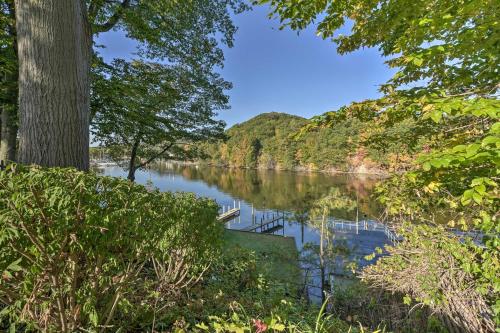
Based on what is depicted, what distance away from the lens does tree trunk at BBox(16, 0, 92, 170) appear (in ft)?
8.45

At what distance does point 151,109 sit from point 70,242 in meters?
8.54

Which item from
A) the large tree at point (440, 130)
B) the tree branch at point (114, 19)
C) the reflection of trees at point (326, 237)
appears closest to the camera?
the large tree at point (440, 130)

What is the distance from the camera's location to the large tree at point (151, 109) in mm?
8148

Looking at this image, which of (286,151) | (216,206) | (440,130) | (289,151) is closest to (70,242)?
(216,206)

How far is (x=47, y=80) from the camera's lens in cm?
262

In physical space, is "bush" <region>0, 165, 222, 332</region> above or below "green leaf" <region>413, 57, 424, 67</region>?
below

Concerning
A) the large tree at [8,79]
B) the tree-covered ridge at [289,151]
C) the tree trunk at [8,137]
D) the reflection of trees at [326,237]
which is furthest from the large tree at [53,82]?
the tree-covered ridge at [289,151]

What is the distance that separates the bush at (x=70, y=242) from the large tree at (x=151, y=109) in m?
6.35

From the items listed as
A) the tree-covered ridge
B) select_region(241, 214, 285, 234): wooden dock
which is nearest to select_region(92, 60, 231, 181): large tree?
select_region(241, 214, 285, 234): wooden dock

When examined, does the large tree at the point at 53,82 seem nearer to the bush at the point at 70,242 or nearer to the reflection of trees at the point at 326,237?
the bush at the point at 70,242

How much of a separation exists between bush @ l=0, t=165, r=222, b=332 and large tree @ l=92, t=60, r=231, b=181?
6349 mm

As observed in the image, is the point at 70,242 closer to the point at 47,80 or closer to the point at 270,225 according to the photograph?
the point at 47,80

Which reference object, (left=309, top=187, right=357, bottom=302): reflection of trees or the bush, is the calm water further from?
the bush

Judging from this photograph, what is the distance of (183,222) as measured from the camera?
2889mm
